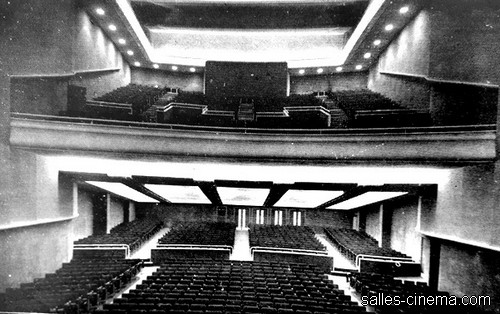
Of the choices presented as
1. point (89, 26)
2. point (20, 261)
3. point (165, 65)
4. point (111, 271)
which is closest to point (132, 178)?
point (111, 271)

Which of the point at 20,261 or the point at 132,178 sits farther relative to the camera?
the point at 132,178

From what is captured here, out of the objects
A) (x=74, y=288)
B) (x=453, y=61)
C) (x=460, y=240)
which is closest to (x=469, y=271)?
(x=460, y=240)

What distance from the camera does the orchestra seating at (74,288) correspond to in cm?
596

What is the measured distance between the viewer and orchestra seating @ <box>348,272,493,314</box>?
642 centimetres

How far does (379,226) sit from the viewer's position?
45.3 feet

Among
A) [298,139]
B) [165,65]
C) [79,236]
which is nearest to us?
[298,139]

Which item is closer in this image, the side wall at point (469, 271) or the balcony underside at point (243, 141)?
the side wall at point (469, 271)

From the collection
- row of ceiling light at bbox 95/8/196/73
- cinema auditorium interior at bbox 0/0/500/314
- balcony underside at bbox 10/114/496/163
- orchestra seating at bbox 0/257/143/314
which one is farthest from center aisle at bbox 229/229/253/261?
row of ceiling light at bbox 95/8/196/73

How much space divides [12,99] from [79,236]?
20.8 ft

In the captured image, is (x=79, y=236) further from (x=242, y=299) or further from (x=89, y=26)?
(x=242, y=299)

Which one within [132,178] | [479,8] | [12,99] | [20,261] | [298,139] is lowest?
[20,261]

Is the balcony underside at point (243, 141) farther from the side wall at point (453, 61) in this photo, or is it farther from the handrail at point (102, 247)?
the handrail at point (102, 247)

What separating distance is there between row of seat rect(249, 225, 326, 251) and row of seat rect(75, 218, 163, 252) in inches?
169

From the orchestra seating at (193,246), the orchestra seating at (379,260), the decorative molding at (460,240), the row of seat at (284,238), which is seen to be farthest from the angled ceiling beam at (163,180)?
the decorative molding at (460,240)
